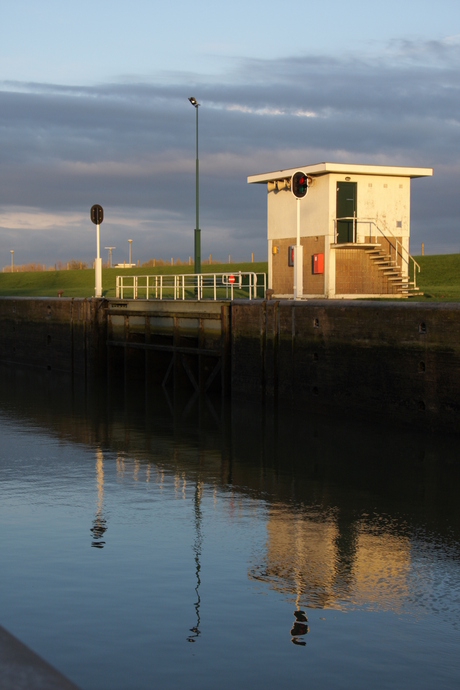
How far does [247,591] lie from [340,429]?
9.78 m

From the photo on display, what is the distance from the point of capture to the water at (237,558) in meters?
6.96

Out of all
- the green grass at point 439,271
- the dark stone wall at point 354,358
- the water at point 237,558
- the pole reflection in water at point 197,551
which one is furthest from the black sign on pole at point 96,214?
the pole reflection in water at point 197,551

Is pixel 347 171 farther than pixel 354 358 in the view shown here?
Yes

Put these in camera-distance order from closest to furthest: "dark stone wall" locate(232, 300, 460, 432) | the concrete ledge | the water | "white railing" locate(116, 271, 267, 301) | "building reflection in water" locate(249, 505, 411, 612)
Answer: the concrete ledge < the water < "building reflection in water" locate(249, 505, 411, 612) < "dark stone wall" locate(232, 300, 460, 432) < "white railing" locate(116, 271, 267, 301)

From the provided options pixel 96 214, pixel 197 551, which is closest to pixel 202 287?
pixel 96 214

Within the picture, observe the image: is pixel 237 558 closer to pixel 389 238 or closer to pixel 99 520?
pixel 99 520

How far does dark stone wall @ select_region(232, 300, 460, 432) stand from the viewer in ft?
54.0

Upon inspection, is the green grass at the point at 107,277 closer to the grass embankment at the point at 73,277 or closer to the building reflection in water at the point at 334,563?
the grass embankment at the point at 73,277

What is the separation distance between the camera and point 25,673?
3.74 meters

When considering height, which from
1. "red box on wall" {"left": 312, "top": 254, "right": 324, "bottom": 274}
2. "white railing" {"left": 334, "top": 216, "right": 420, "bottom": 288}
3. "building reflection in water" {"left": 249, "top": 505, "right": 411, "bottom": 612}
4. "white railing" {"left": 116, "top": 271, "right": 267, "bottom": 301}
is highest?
"white railing" {"left": 334, "top": 216, "right": 420, "bottom": 288}

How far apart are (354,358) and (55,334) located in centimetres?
1676

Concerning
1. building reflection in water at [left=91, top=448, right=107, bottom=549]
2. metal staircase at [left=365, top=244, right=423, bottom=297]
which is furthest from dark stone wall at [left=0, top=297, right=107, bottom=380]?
building reflection in water at [left=91, top=448, right=107, bottom=549]

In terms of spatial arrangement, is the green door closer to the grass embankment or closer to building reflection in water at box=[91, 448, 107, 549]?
building reflection in water at box=[91, 448, 107, 549]

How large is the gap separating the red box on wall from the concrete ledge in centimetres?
2433
